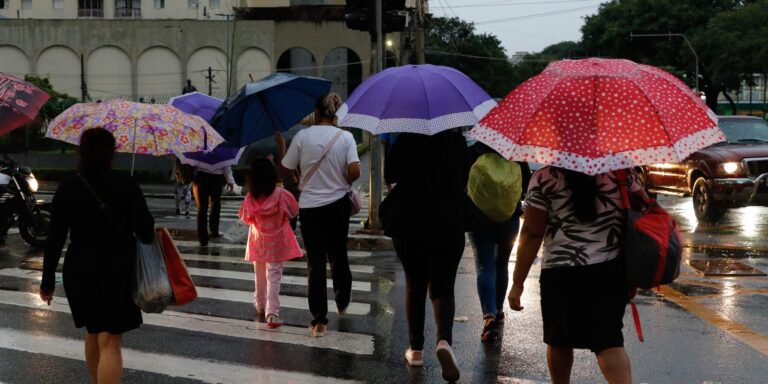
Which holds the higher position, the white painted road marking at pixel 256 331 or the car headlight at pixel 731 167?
the car headlight at pixel 731 167

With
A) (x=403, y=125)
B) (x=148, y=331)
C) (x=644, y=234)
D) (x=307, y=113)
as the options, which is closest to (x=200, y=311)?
(x=148, y=331)

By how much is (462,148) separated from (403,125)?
1.46ft

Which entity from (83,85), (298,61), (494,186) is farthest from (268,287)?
(298,61)

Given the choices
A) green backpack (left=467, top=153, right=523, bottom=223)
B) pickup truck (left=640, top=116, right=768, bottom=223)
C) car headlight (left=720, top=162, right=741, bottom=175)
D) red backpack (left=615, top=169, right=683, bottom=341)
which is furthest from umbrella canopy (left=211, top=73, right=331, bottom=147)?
car headlight (left=720, top=162, right=741, bottom=175)

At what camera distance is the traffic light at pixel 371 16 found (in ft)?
39.4

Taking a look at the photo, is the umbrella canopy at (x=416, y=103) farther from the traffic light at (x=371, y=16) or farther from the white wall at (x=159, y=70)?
the white wall at (x=159, y=70)

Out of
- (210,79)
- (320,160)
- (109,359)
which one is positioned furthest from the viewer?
(210,79)

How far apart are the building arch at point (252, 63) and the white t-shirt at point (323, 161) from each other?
4814cm

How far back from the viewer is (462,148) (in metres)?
5.97

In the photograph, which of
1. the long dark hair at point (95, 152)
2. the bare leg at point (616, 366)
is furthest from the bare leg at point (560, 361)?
the long dark hair at point (95, 152)

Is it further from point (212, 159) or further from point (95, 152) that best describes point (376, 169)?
point (95, 152)

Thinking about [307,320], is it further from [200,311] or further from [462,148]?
[462,148]

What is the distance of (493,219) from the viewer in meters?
6.26

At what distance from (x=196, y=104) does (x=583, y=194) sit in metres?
6.93
